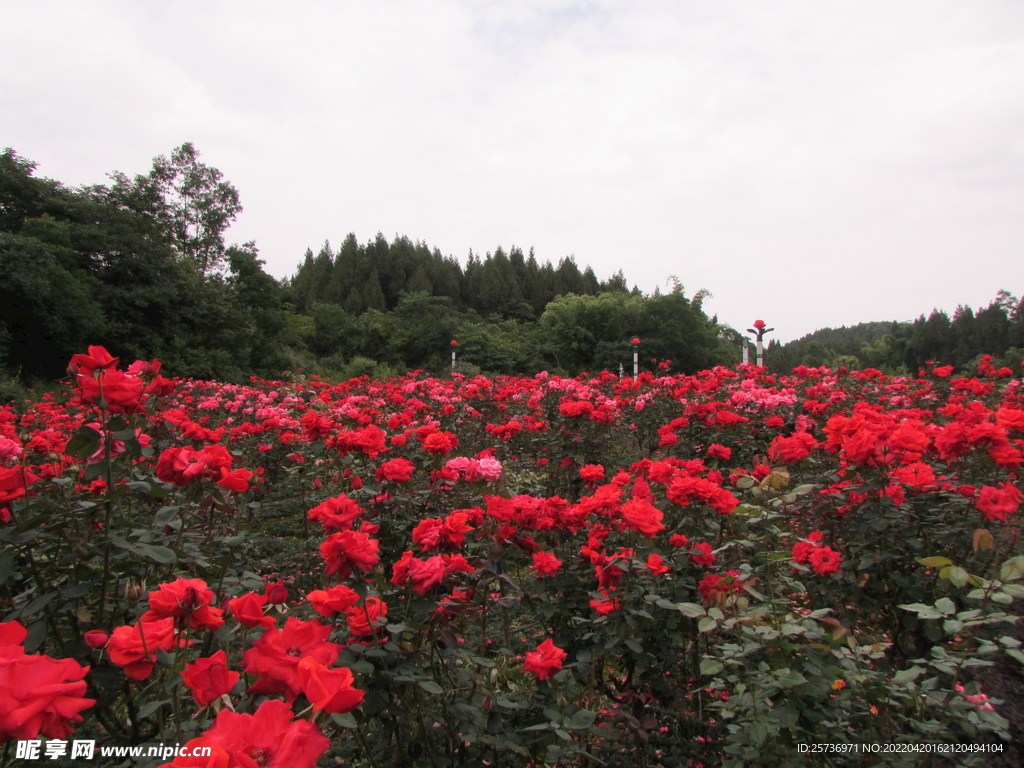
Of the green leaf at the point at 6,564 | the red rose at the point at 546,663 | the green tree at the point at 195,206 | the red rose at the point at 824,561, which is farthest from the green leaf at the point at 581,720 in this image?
the green tree at the point at 195,206

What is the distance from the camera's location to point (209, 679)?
79 cm

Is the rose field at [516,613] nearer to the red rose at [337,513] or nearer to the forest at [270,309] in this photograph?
the red rose at [337,513]

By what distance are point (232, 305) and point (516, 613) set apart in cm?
2068

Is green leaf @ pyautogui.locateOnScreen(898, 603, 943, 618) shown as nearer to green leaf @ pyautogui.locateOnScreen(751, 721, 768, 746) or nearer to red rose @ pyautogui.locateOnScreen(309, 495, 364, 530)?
green leaf @ pyautogui.locateOnScreen(751, 721, 768, 746)

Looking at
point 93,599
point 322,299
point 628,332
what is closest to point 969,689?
point 93,599

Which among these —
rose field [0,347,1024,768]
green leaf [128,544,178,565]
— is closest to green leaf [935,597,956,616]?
rose field [0,347,1024,768]

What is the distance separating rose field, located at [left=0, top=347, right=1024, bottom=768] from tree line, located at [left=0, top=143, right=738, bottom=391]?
1440 cm

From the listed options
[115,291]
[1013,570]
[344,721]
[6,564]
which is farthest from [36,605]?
[115,291]

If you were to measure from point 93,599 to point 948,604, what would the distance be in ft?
6.59

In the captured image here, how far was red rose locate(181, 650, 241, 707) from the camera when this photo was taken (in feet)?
2.52

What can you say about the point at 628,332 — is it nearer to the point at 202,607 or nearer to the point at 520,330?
the point at 520,330

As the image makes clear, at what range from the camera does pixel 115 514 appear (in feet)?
4.38

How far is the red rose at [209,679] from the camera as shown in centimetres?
77

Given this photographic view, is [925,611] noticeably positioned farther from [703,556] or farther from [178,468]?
[178,468]
